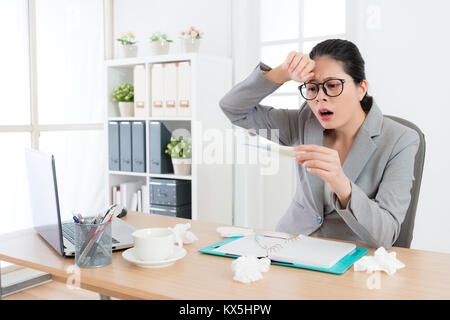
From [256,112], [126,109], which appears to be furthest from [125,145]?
[256,112]

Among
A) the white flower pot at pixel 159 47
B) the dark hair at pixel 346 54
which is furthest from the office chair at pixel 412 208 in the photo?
the white flower pot at pixel 159 47

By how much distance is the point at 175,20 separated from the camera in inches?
133

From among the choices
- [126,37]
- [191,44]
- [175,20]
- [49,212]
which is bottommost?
[49,212]

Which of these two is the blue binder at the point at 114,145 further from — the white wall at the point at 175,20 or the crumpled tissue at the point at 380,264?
the crumpled tissue at the point at 380,264

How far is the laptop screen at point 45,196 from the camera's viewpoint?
3.46 feet

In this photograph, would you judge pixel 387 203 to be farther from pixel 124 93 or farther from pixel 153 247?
pixel 124 93

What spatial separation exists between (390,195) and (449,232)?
4.67ft

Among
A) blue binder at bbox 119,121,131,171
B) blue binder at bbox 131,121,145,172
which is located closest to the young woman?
blue binder at bbox 131,121,145,172

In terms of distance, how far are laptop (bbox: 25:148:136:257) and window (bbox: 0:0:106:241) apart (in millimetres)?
1845

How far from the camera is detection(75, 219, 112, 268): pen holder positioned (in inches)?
39.8

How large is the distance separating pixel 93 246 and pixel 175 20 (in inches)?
105

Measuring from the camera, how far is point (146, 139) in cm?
308

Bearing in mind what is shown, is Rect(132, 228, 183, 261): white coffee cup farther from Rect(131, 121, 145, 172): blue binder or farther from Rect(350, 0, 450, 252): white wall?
Rect(131, 121, 145, 172): blue binder
